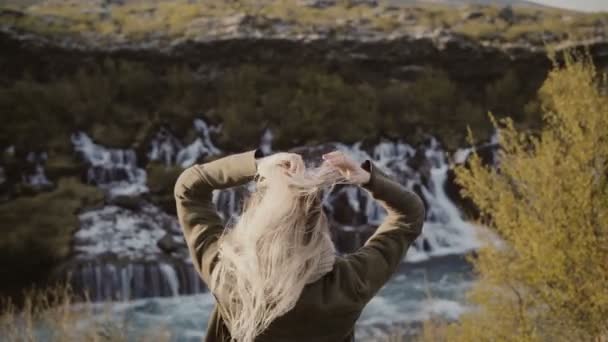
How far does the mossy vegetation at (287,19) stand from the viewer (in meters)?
12.8

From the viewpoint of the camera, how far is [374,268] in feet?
3.60

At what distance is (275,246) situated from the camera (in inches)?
39.8

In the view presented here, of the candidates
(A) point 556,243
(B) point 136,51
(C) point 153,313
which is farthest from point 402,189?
(B) point 136,51

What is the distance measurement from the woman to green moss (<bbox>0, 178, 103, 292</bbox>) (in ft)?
28.8

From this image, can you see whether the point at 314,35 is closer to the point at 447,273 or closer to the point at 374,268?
the point at 447,273

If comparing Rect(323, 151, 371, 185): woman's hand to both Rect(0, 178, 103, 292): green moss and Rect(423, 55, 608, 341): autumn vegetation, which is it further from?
Rect(0, 178, 103, 292): green moss

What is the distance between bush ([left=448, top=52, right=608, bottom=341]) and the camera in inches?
176

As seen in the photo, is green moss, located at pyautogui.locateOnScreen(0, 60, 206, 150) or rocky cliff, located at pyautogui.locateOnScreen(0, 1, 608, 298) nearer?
rocky cliff, located at pyautogui.locateOnScreen(0, 1, 608, 298)

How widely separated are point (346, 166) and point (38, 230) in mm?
9856

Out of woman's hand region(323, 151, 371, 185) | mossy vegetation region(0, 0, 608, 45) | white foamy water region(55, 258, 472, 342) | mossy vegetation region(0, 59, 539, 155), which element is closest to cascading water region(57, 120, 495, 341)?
white foamy water region(55, 258, 472, 342)

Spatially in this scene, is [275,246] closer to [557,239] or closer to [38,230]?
[557,239]

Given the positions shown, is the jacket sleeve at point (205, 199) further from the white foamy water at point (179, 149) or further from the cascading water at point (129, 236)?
the white foamy water at point (179, 149)

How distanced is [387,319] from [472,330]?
3994 mm

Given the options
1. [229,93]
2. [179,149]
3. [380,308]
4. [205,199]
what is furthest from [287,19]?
[205,199]
